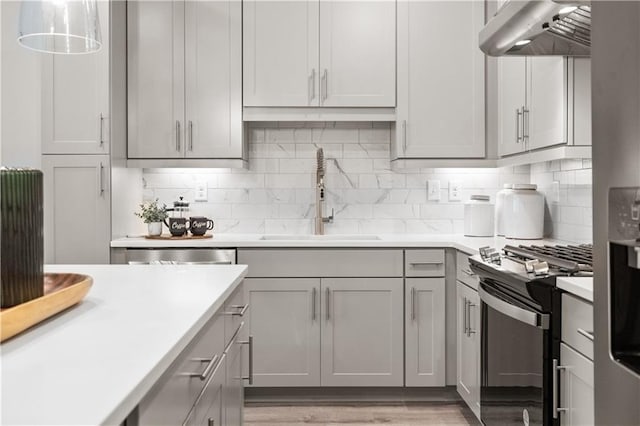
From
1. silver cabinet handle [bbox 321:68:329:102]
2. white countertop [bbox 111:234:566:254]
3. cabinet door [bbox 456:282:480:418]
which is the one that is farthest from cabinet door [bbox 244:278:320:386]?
silver cabinet handle [bbox 321:68:329:102]

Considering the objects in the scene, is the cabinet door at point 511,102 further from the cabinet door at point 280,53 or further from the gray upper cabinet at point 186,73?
the gray upper cabinet at point 186,73

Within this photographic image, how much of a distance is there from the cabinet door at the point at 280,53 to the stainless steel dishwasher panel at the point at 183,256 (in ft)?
3.05

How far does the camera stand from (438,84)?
330 centimetres

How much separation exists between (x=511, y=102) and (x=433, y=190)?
0.81 m

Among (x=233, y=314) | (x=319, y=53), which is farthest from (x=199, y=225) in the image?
(x=233, y=314)

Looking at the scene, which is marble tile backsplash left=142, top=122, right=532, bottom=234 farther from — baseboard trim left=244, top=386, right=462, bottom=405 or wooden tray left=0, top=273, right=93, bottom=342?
wooden tray left=0, top=273, right=93, bottom=342

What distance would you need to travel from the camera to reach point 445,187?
143 inches

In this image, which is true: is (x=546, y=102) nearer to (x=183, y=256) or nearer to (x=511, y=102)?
(x=511, y=102)

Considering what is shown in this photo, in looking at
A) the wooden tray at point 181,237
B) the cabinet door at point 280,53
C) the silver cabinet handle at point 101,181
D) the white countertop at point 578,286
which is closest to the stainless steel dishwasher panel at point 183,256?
the wooden tray at point 181,237

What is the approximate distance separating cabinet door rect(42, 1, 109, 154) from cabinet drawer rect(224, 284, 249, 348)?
1.63 meters

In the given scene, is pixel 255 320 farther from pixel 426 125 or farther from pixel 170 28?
pixel 170 28

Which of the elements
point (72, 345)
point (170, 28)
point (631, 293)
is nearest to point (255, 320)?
point (170, 28)

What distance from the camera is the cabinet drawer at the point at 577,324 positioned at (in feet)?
5.09

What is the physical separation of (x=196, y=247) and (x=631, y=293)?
2.55 metres
